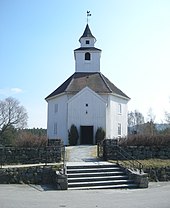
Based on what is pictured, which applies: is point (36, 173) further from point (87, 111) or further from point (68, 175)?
point (87, 111)

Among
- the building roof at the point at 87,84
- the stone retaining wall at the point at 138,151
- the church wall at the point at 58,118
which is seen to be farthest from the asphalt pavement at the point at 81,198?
the building roof at the point at 87,84

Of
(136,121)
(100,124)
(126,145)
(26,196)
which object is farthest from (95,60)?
(136,121)

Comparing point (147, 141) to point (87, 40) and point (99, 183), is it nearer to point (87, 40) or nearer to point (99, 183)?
point (99, 183)

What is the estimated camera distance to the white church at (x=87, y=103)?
42344 millimetres

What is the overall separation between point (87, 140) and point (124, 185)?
83.0 ft

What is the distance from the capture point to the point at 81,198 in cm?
1361

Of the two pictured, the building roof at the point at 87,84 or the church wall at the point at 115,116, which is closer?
the church wall at the point at 115,116

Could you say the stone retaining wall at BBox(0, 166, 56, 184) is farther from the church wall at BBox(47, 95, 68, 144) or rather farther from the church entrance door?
the church wall at BBox(47, 95, 68, 144)

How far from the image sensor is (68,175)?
58.0 ft

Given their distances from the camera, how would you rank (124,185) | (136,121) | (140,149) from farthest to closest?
(136,121)
(140,149)
(124,185)

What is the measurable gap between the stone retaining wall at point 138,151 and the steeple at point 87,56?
85.6ft

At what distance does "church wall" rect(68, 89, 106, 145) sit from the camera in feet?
139

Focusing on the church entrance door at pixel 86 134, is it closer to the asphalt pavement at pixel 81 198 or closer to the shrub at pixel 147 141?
the shrub at pixel 147 141

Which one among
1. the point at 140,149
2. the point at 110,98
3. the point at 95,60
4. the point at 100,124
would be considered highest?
the point at 95,60
